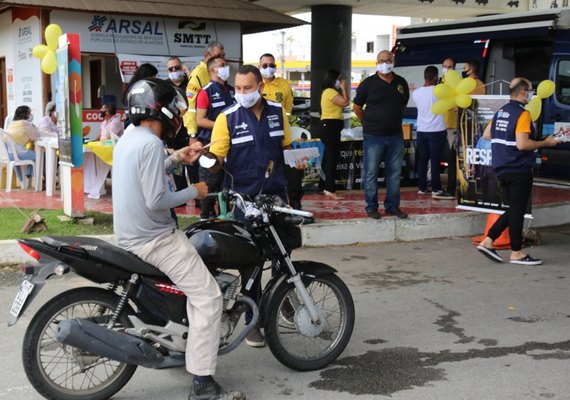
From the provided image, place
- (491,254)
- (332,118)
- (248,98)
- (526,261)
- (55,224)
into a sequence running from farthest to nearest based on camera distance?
(332,118)
(55,224)
(491,254)
(526,261)
(248,98)

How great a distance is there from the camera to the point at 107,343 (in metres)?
3.89

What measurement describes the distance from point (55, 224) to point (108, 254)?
4.75 m

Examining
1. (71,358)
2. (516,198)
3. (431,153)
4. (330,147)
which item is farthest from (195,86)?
(71,358)

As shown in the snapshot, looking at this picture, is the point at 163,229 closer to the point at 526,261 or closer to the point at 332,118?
the point at 526,261

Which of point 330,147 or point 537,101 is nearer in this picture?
point 537,101

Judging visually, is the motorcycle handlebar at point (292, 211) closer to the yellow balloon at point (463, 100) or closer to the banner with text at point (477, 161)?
the banner with text at point (477, 161)

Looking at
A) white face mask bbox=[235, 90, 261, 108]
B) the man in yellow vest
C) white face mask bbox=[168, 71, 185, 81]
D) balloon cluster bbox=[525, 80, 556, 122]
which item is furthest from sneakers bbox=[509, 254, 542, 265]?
white face mask bbox=[168, 71, 185, 81]

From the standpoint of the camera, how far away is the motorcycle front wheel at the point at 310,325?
4551 millimetres

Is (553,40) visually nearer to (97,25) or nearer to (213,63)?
(213,63)

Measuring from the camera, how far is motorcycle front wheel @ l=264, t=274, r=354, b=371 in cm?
455

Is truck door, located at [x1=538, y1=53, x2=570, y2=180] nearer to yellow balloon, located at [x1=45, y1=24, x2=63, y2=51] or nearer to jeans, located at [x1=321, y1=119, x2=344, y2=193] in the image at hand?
jeans, located at [x1=321, y1=119, x2=344, y2=193]

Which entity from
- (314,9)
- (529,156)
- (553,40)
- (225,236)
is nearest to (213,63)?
(529,156)

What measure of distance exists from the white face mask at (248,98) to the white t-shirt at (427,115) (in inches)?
243

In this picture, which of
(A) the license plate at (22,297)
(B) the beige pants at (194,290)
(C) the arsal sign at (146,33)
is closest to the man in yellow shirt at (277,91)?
(B) the beige pants at (194,290)
